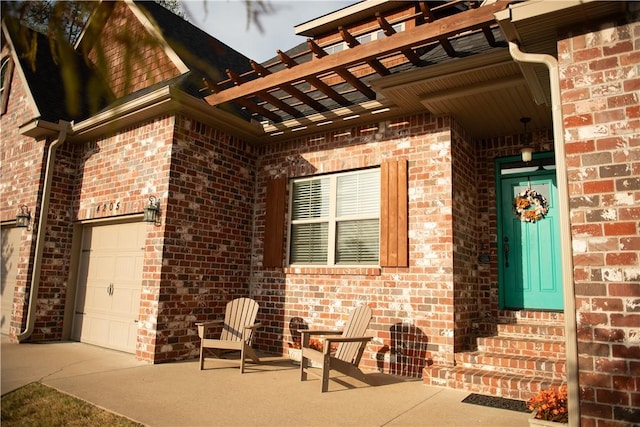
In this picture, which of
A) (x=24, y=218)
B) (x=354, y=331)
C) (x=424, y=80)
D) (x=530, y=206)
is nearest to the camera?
(x=424, y=80)

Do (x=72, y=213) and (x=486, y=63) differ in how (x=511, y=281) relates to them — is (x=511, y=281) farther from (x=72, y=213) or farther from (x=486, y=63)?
(x=72, y=213)

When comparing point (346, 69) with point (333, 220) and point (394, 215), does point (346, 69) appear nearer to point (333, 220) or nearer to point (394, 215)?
point (394, 215)

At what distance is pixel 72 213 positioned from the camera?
7578 millimetres

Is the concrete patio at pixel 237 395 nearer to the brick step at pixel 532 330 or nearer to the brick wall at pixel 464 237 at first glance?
the brick wall at pixel 464 237

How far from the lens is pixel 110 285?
685 cm

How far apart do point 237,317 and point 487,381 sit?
3.25 metres

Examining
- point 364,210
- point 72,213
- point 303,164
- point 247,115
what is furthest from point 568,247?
point 72,213

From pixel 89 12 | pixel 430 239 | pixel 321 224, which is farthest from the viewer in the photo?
pixel 321 224

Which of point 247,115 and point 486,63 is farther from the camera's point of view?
point 247,115

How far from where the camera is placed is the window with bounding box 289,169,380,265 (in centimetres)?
611

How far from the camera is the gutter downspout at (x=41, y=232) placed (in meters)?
6.89

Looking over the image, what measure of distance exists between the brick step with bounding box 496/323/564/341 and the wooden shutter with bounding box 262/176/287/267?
10.6 ft

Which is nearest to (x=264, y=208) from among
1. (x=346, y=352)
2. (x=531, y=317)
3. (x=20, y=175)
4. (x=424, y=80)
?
(x=346, y=352)

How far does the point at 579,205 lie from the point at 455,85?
2459 millimetres
